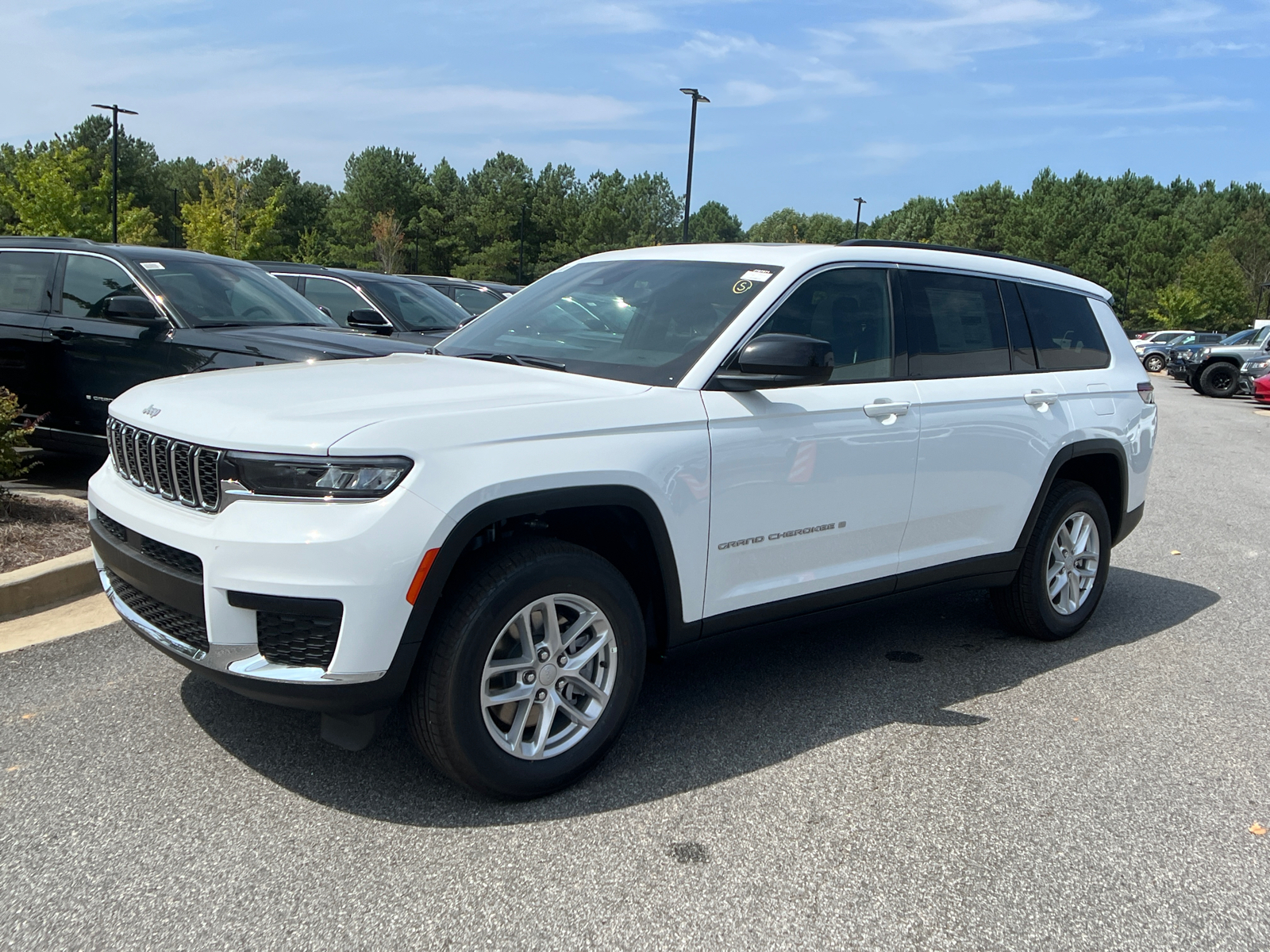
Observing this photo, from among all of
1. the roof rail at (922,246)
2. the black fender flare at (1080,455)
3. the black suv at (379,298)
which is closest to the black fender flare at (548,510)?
the roof rail at (922,246)

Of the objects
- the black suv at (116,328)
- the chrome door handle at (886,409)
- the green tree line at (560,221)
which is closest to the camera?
the chrome door handle at (886,409)

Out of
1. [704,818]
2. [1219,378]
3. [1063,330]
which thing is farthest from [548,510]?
[1219,378]

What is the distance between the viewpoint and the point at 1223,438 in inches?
622

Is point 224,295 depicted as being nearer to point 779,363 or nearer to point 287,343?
point 287,343

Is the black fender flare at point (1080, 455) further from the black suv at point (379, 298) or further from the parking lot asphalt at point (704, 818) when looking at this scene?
the black suv at point (379, 298)

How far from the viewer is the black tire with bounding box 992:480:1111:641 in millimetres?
5039

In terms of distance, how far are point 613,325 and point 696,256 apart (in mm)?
523

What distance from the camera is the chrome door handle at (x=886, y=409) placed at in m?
4.10

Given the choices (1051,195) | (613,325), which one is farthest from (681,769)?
(1051,195)

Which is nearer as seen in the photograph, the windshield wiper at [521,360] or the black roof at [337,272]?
the windshield wiper at [521,360]

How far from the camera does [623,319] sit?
4125 millimetres

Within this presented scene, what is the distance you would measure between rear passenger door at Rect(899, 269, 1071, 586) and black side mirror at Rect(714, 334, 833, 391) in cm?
90

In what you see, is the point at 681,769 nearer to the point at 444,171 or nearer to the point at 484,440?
the point at 484,440

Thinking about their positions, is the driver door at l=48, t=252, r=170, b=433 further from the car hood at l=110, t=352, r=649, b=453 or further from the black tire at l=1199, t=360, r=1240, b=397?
the black tire at l=1199, t=360, r=1240, b=397
